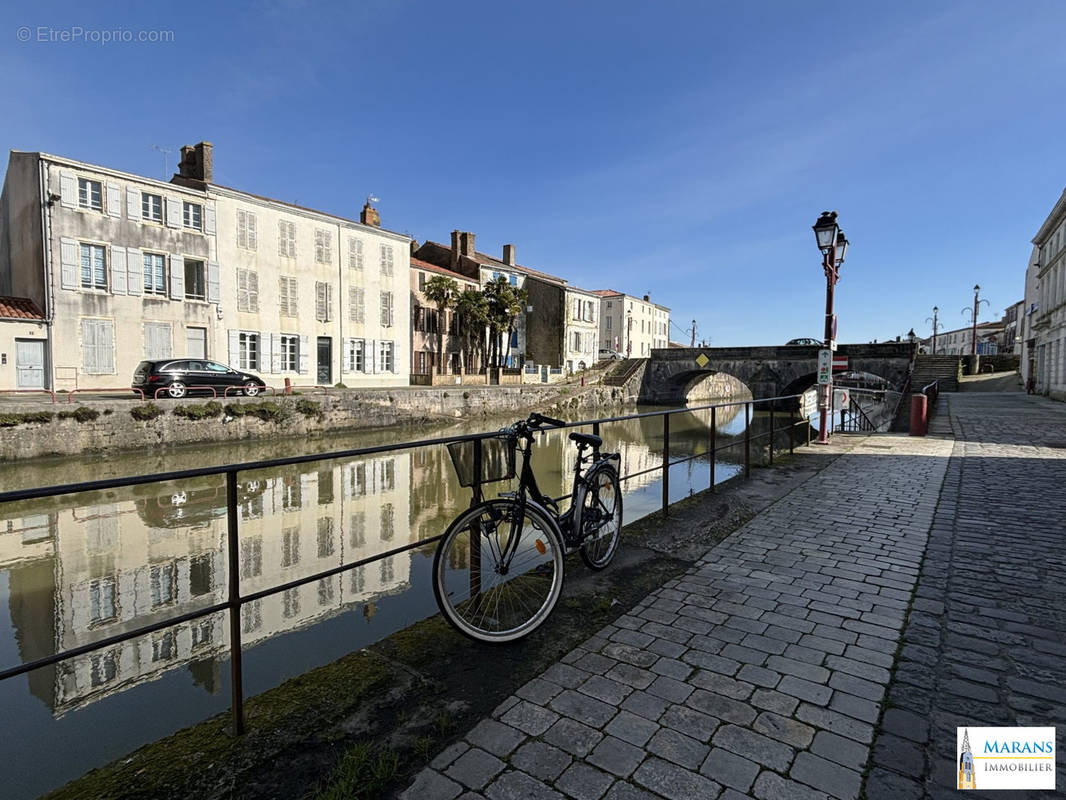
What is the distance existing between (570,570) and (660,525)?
153 cm

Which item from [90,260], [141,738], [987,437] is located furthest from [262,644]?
[90,260]

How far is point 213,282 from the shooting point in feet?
81.2

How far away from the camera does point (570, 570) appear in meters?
4.09

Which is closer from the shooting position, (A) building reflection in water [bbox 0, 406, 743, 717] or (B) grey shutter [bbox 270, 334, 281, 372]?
(A) building reflection in water [bbox 0, 406, 743, 717]

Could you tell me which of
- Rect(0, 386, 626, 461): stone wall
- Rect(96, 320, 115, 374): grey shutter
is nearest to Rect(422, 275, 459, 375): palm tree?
Rect(0, 386, 626, 461): stone wall

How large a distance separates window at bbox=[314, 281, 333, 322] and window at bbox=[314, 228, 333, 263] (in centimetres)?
131

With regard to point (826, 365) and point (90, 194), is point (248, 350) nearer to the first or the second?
point (90, 194)

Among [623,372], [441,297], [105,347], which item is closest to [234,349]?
[105,347]

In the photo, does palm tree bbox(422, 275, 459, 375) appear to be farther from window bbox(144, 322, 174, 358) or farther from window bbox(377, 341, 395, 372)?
window bbox(144, 322, 174, 358)

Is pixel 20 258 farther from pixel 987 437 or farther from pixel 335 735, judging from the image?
pixel 987 437

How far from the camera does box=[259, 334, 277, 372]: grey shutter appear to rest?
26562mm

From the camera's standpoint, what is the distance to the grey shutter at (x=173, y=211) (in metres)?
23.2

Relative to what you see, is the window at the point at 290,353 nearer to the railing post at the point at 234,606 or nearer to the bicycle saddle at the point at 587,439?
the bicycle saddle at the point at 587,439

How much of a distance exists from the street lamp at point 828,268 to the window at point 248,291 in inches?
952
